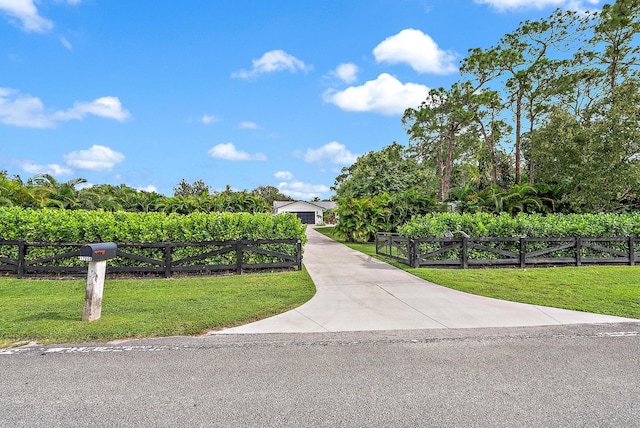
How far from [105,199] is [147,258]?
12.0 metres

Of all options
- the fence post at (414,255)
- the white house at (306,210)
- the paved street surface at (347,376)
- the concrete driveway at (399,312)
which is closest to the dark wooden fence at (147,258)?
the concrete driveway at (399,312)

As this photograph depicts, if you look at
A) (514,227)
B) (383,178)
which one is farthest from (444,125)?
(514,227)

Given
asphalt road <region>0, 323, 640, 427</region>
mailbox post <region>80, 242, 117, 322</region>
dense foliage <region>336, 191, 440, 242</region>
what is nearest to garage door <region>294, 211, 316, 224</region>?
dense foliage <region>336, 191, 440, 242</region>

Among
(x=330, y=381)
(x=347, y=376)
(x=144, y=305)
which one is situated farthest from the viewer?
(x=144, y=305)

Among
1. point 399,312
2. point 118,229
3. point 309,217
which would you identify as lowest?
point 399,312

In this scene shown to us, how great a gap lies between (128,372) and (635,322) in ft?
23.1

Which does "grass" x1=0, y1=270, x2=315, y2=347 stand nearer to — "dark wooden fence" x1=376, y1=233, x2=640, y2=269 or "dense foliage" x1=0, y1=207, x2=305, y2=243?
"dense foliage" x1=0, y1=207, x2=305, y2=243

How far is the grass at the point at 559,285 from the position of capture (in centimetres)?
684

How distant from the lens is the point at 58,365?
155 inches

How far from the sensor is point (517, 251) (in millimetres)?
11836

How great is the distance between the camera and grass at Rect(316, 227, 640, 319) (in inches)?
269

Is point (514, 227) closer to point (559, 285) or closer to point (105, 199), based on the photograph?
point (559, 285)

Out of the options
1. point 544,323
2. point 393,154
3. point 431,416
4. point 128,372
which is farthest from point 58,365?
point 393,154

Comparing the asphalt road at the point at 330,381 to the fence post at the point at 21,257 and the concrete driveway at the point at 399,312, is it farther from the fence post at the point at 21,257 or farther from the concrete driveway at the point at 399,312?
the fence post at the point at 21,257
